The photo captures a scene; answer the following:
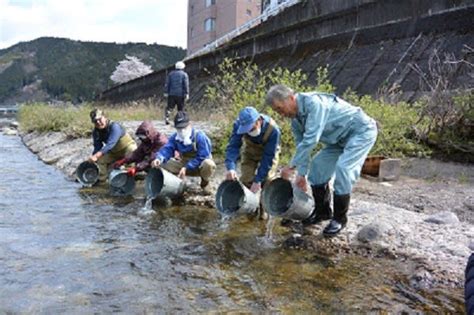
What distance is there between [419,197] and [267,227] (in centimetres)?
240

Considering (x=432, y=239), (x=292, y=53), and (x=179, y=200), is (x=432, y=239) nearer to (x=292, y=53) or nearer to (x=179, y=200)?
(x=179, y=200)

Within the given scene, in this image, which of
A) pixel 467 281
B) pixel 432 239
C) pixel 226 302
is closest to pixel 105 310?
pixel 226 302

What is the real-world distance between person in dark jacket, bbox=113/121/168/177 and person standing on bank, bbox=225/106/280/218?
2069 millimetres

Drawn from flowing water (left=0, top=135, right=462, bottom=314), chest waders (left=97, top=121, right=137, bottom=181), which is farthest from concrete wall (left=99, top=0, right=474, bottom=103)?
flowing water (left=0, top=135, right=462, bottom=314)

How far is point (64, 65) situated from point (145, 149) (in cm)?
9760

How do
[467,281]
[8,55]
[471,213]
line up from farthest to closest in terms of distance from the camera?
[8,55] < [471,213] < [467,281]

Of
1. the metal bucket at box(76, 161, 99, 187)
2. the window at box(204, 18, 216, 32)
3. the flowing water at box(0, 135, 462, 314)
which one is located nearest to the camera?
the flowing water at box(0, 135, 462, 314)

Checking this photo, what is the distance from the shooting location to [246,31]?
28062 millimetres

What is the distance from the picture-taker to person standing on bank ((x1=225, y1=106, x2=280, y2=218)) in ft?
16.8

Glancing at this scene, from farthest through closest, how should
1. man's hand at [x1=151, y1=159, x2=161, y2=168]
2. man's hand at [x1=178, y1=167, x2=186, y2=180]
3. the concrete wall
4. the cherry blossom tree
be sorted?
the cherry blossom tree < the concrete wall < man's hand at [x1=178, y1=167, x2=186, y2=180] < man's hand at [x1=151, y1=159, x2=161, y2=168]

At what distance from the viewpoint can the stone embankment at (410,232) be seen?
13.1 feet

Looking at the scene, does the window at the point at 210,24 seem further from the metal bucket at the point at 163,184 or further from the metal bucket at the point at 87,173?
the metal bucket at the point at 163,184

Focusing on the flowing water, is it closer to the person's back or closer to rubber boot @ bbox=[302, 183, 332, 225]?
rubber boot @ bbox=[302, 183, 332, 225]

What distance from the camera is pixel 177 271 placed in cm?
406
